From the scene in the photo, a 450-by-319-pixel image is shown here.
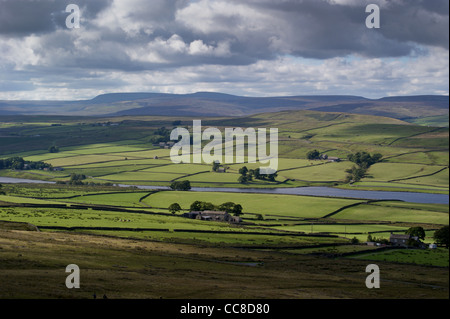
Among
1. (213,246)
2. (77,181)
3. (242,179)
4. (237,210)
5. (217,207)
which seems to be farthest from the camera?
(242,179)

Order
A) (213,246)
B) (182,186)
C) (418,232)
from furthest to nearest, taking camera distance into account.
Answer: (182,186)
(418,232)
(213,246)

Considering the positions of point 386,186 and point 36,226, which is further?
point 386,186

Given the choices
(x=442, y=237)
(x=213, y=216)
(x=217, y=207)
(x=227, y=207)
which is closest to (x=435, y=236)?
(x=442, y=237)

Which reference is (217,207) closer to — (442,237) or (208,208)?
(208,208)

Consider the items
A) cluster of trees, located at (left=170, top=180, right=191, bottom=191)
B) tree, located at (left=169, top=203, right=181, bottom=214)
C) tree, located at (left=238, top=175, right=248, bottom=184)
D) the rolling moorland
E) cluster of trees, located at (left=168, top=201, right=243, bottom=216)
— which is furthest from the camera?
tree, located at (left=238, top=175, right=248, bottom=184)

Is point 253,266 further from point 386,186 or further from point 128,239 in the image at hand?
point 386,186

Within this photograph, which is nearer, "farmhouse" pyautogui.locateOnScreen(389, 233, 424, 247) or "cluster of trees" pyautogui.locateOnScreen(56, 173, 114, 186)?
"farmhouse" pyautogui.locateOnScreen(389, 233, 424, 247)

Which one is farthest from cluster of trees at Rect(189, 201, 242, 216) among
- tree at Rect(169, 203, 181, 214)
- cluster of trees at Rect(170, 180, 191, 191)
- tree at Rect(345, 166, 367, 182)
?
tree at Rect(345, 166, 367, 182)

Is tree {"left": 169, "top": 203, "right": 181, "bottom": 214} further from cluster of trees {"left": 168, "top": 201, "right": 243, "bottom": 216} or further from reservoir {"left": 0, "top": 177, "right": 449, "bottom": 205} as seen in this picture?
reservoir {"left": 0, "top": 177, "right": 449, "bottom": 205}

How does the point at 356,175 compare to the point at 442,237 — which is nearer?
the point at 442,237

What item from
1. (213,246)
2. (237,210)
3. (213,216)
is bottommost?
(213,246)
